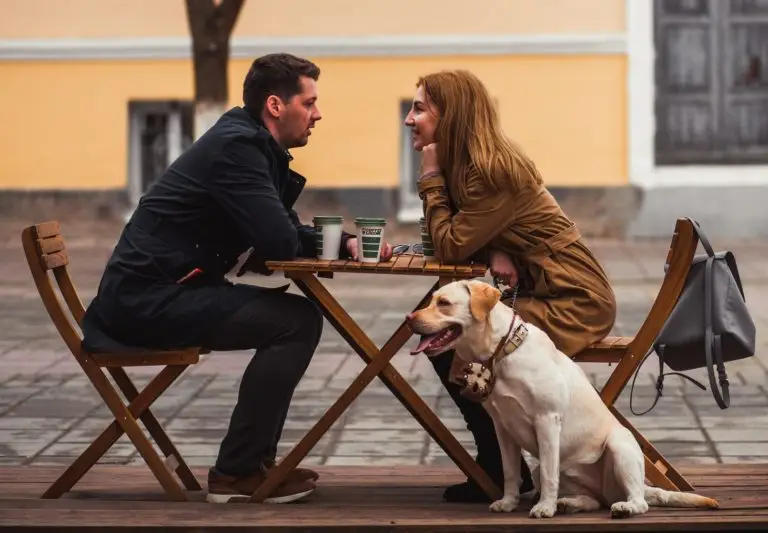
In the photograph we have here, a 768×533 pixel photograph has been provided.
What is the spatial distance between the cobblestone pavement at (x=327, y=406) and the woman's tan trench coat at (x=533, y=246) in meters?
1.65

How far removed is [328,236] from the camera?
5.08m

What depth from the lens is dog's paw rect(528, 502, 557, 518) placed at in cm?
470

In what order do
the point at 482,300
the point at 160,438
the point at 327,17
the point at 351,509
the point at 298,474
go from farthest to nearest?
the point at 327,17
the point at 160,438
the point at 298,474
the point at 351,509
the point at 482,300

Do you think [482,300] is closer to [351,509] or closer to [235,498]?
[351,509]

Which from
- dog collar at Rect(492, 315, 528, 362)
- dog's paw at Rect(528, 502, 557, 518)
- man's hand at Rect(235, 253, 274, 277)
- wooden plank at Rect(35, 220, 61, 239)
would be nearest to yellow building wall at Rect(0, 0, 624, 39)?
wooden plank at Rect(35, 220, 61, 239)

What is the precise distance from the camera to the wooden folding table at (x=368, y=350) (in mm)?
4945

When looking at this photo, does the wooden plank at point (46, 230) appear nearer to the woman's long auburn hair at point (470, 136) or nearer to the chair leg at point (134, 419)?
the chair leg at point (134, 419)

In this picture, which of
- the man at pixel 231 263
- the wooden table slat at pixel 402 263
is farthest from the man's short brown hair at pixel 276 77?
the wooden table slat at pixel 402 263

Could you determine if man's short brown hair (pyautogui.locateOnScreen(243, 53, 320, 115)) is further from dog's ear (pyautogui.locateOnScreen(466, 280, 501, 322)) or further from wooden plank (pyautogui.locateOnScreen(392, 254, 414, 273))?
dog's ear (pyautogui.locateOnScreen(466, 280, 501, 322))

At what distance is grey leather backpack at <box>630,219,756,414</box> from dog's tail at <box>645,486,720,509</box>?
1.02 ft

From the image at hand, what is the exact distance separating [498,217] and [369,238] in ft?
1.29

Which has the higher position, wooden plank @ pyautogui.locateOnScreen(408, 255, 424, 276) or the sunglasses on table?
the sunglasses on table

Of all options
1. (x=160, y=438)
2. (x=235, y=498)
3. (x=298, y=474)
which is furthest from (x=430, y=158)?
(x=160, y=438)

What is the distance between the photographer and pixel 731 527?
4578 mm
